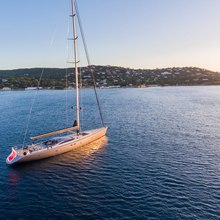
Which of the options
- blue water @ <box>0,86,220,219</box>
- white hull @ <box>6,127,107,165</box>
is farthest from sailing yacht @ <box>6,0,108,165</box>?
blue water @ <box>0,86,220,219</box>

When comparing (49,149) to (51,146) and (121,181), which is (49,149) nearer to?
(51,146)

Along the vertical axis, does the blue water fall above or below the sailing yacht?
below

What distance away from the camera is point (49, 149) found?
38312mm

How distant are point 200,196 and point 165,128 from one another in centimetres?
3484

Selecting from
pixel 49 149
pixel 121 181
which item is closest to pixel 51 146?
pixel 49 149

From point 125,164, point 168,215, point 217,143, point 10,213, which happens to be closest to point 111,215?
point 168,215

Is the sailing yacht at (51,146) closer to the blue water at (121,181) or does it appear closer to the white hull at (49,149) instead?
the white hull at (49,149)

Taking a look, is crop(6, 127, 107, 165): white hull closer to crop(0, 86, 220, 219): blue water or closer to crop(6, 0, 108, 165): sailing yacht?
crop(6, 0, 108, 165): sailing yacht

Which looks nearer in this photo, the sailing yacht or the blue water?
the blue water

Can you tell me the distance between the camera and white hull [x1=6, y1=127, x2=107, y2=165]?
35875 mm

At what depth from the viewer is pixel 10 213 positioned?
2405 cm

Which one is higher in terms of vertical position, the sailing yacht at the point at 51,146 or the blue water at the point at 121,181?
the sailing yacht at the point at 51,146

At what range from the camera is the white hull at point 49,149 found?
35.9m

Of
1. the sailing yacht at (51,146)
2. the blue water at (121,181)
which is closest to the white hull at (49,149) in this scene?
the sailing yacht at (51,146)
